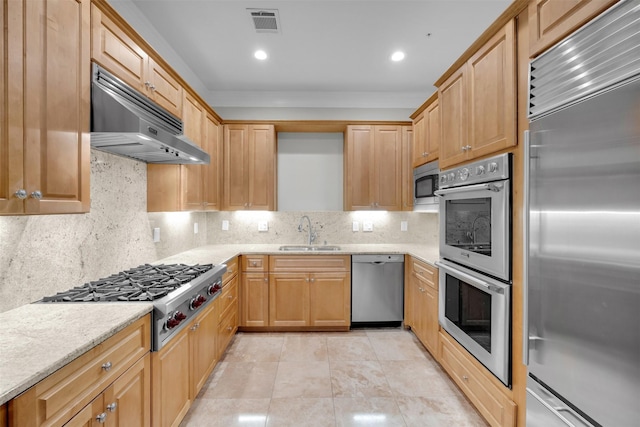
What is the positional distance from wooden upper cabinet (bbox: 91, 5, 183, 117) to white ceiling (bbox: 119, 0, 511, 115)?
0.59 m

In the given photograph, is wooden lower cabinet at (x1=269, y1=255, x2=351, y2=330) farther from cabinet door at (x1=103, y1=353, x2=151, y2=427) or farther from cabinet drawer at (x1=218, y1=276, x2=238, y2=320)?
cabinet door at (x1=103, y1=353, x2=151, y2=427)

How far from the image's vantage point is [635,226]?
0.87 metres

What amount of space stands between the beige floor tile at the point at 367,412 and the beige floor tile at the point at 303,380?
0.17 metres

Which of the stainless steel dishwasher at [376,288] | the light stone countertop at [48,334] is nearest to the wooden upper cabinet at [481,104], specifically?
the stainless steel dishwasher at [376,288]

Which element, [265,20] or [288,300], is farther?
[288,300]

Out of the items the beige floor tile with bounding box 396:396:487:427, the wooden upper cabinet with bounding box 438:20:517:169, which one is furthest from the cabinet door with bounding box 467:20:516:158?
the beige floor tile with bounding box 396:396:487:427

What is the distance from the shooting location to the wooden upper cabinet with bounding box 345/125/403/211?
3.64 m

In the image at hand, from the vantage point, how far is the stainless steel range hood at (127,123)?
4.85ft

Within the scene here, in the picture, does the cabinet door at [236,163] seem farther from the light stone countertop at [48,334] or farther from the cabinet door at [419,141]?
the light stone countertop at [48,334]

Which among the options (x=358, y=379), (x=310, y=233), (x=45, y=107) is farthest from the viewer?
(x=310, y=233)

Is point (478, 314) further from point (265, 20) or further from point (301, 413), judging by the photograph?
point (265, 20)

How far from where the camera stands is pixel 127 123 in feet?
4.93

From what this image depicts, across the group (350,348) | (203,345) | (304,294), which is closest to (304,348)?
(350,348)

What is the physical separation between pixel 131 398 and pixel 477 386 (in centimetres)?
198
